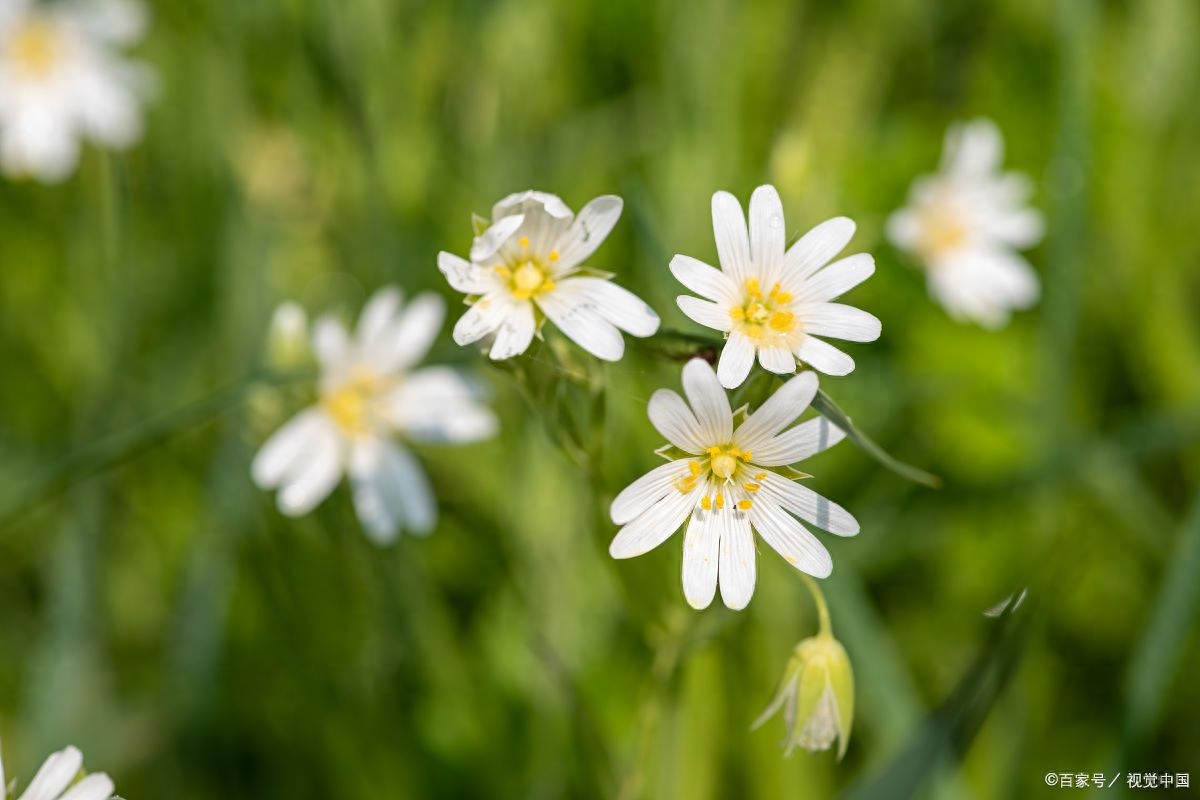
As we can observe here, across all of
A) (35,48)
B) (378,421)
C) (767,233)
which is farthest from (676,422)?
(35,48)

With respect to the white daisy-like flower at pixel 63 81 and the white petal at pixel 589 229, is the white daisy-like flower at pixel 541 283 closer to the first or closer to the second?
the white petal at pixel 589 229

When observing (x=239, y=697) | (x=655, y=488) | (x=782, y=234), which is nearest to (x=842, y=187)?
(x=782, y=234)

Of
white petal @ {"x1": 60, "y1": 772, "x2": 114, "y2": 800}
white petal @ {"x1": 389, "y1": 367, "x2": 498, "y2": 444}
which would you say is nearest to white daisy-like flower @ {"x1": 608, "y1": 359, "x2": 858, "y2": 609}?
white petal @ {"x1": 60, "y1": 772, "x2": 114, "y2": 800}

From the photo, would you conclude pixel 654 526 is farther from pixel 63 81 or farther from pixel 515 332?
pixel 63 81

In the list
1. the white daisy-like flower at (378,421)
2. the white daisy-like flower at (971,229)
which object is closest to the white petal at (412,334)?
the white daisy-like flower at (378,421)

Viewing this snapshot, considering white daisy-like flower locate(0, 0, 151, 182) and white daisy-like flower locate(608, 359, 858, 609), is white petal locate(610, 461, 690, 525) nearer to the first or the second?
white daisy-like flower locate(608, 359, 858, 609)

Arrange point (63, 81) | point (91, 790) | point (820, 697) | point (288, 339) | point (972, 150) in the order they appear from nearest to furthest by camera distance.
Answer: point (91, 790)
point (820, 697)
point (288, 339)
point (972, 150)
point (63, 81)
